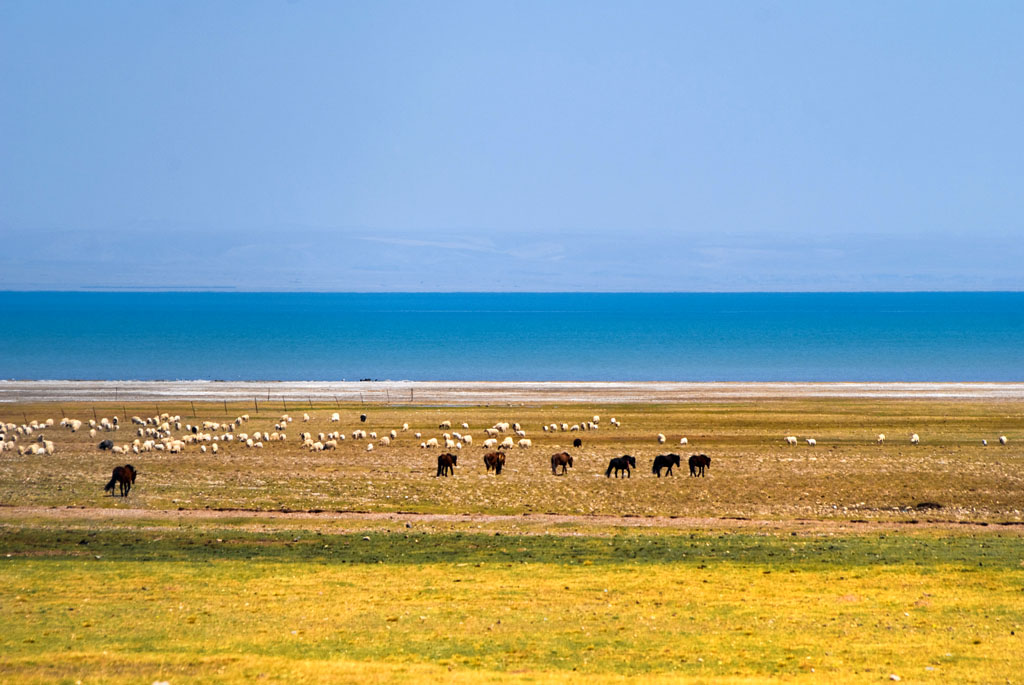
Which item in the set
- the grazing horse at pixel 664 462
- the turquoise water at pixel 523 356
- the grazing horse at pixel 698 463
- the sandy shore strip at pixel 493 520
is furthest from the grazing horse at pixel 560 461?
the turquoise water at pixel 523 356

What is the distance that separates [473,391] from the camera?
8462 centimetres

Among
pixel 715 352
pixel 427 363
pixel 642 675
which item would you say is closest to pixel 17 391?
pixel 427 363

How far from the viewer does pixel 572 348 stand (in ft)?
520

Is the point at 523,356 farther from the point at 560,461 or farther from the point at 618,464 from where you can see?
the point at 618,464

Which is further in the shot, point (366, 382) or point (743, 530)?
point (366, 382)

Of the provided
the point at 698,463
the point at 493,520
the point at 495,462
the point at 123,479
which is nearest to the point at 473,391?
the point at 495,462

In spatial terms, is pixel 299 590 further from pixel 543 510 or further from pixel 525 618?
pixel 543 510

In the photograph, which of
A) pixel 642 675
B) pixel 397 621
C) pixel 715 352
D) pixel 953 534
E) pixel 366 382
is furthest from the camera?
pixel 715 352

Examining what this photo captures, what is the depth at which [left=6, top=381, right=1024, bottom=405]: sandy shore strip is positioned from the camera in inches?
3027

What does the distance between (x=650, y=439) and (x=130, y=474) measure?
82.7ft

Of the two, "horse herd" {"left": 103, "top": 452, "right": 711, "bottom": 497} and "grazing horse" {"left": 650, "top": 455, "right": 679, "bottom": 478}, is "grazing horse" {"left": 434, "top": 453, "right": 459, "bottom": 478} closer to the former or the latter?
"horse herd" {"left": 103, "top": 452, "right": 711, "bottom": 497}

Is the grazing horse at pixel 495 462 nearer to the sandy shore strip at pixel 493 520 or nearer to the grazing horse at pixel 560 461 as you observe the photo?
the grazing horse at pixel 560 461

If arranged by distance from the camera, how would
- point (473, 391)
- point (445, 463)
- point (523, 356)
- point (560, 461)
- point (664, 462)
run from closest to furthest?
point (664, 462), point (445, 463), point (560, 461), point (473, 391), point (523, 356)

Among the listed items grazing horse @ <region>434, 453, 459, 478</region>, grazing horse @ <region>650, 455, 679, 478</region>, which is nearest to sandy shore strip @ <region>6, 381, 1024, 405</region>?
grazing horse @ <region>434, 453, 459, 478</region>
